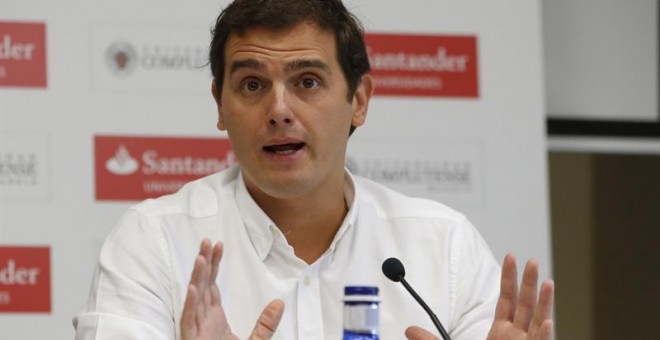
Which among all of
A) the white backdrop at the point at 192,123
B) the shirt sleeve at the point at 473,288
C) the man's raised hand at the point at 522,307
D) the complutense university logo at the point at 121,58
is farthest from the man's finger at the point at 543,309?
the complutense university logo at the point at 121,58

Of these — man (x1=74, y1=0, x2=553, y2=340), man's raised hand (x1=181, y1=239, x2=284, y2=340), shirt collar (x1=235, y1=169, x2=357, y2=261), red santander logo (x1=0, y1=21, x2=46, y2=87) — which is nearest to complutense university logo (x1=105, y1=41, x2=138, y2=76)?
red santander logo (x1=0, y1=21, x2=46, y2=87)

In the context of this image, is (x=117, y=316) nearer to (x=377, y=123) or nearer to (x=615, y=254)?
(x=377, y=123)

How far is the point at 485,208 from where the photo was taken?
4113 mm

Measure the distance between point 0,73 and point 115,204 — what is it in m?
0.60

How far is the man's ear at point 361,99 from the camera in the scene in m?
Answer: 2.82

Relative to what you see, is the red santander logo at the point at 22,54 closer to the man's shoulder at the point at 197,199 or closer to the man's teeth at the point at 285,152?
the man's shoulder at the point at 197,199

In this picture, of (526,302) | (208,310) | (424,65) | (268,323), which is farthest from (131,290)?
(424,65)

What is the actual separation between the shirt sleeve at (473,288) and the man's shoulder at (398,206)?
66 mm

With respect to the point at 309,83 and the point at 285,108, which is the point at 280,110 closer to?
the point at 285,108

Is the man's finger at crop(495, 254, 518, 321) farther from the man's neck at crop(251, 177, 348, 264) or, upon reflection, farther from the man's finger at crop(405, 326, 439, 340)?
the man's neck at crop(251, 177, 348, 264)

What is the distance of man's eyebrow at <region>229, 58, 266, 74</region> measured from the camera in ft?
8.29

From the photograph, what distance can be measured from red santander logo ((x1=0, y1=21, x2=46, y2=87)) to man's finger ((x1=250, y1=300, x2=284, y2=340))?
202cm

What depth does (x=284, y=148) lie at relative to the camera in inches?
99.1

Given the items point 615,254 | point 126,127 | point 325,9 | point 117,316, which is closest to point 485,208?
point 615,254
